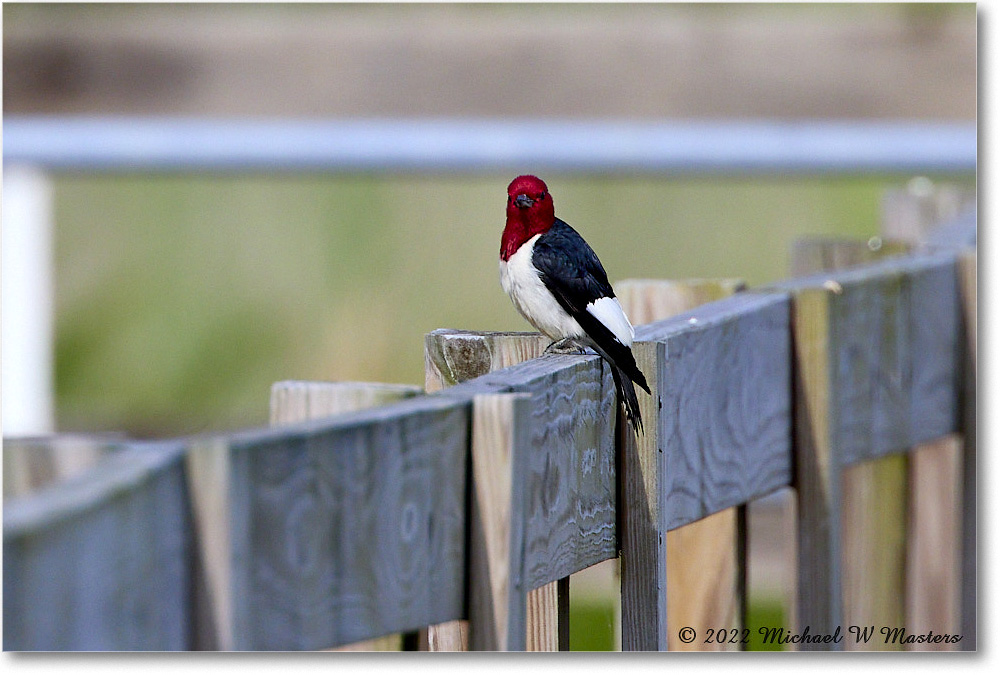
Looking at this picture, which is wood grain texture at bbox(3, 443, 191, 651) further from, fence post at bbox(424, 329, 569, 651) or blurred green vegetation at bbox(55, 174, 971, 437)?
blurred green vegetation at bbox(55, 174, 971, 437)

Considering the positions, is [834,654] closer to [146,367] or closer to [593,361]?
[593,361]

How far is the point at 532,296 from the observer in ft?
5.35

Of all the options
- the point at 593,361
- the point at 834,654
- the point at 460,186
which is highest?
the point at 460,186

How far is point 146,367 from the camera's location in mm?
2068

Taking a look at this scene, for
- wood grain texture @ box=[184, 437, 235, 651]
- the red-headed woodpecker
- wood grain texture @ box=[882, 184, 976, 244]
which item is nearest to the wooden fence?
wood grain texture @ box=[184, 437, 235, 651]

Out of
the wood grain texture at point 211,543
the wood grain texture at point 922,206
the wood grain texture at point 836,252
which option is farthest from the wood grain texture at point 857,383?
the wood grain texture at point 211,543

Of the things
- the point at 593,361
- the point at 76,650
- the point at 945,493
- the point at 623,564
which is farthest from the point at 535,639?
the point at 945,493

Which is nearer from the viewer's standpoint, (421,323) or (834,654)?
(834,654)

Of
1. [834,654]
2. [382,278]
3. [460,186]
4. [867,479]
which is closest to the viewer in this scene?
[834,654]

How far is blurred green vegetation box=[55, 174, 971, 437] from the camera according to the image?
203 cm

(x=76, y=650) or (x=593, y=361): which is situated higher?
(x=593, y=361)

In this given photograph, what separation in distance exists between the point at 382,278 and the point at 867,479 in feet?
2.45

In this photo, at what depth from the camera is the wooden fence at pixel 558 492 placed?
76 centimetres

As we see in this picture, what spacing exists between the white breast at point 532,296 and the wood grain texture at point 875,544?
0.47m
